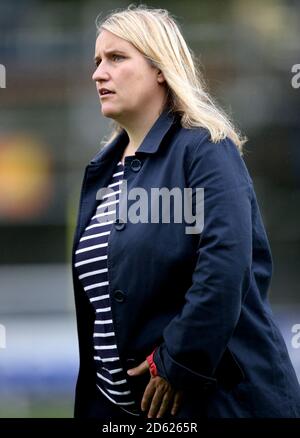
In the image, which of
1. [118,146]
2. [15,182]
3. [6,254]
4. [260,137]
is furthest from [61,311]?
[118,146]

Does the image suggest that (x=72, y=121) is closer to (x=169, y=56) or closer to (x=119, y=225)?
(x=169, y=56)

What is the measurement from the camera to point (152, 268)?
1.76 meters

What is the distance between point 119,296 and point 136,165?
12.2 inches

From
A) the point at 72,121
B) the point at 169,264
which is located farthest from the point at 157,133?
the point at 72,121

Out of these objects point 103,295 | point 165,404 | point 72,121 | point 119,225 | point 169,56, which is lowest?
point 165,404

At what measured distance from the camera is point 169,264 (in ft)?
5.77

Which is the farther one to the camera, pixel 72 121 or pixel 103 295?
pixel 72 121

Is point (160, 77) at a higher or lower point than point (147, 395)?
higher

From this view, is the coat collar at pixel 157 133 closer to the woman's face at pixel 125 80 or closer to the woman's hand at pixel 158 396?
the woman's face at pixel 125 80

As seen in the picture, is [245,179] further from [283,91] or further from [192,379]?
[283,91]

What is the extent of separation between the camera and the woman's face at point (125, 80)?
6.30ft

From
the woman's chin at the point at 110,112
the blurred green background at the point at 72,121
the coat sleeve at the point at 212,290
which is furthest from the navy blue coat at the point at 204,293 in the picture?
the blurred green background at the point at 72,121

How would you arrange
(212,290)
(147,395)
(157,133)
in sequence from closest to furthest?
(212,290)
(147,395)
(157,133)

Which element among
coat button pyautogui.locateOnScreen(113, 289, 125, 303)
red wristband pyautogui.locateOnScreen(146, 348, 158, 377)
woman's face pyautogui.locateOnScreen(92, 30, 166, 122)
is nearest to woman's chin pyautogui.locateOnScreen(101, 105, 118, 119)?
woman's face pyautogui.locateOnScreen(92, 30, 166, 122)
